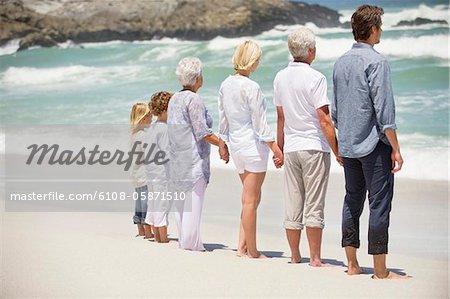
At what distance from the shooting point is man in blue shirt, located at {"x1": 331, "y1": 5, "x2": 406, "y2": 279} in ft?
16.9

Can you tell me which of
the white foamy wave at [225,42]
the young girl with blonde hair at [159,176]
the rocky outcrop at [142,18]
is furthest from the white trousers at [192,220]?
the rocky outcrop at [142,18]

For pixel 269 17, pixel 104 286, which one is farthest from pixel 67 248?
pixel 269 17

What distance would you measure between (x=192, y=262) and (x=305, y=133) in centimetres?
86

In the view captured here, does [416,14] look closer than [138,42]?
Yes

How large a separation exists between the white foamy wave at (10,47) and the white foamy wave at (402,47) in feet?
22.2

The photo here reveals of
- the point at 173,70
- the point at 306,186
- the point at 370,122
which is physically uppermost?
the point at 370,122

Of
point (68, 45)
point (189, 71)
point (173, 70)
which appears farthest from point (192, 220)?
point (68, 45)

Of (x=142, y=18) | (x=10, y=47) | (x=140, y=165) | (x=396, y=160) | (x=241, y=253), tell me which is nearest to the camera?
(x=396, y=160)

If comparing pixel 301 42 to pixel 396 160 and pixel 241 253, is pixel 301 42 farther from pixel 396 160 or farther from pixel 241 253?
pixel 241 253

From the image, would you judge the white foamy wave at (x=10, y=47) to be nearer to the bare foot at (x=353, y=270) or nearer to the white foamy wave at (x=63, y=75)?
the white foamy wave at (x=63, y=75)

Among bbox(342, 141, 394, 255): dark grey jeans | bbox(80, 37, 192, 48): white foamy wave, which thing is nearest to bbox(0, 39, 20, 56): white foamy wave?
bbox(80, 37, 192, 48): white foamy wave

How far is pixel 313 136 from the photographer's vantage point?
561 cm

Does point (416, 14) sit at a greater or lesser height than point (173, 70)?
greater

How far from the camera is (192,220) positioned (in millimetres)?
6117
